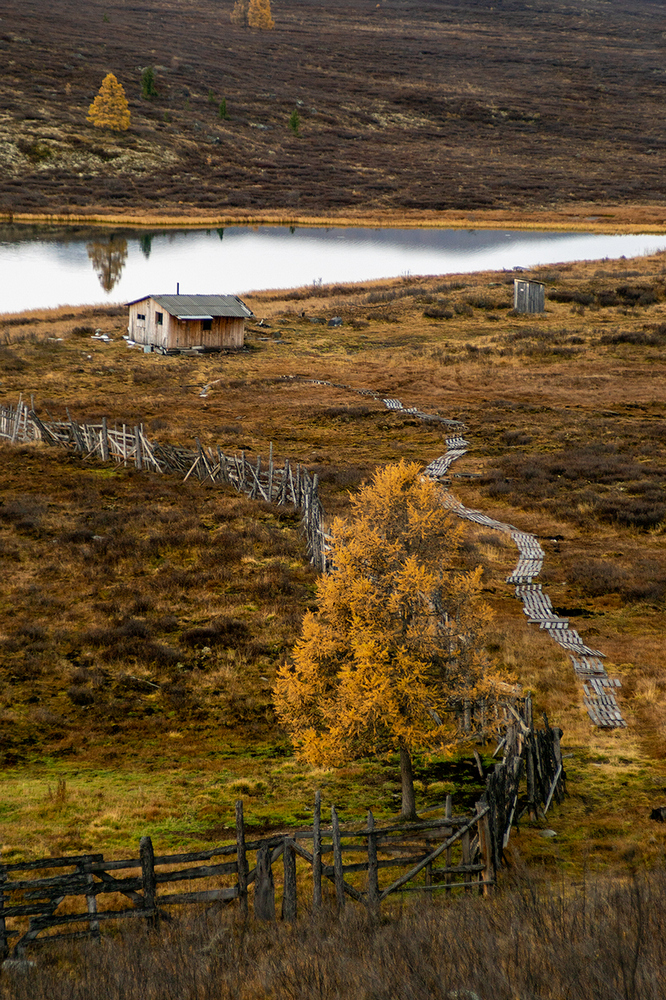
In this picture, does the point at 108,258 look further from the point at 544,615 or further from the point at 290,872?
the point at 290,872

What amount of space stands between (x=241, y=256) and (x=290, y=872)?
71.4m

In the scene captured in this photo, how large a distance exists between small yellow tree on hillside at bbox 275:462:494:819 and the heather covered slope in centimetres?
8026

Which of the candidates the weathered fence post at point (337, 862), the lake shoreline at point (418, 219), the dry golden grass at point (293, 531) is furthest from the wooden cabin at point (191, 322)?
the weathered fence post at point (337, 862)

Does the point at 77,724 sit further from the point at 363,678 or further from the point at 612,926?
the point at 612,926

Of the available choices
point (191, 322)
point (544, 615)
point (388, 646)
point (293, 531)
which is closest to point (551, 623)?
point (544, 615)

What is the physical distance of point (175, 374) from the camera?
43.1 m

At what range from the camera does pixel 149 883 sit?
9125 millimetres

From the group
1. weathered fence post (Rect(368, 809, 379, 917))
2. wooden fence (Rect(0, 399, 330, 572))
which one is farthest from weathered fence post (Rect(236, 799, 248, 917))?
wooden fence (Rect(0, 399, 330, 572))

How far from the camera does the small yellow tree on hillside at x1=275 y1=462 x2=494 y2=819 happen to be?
11148 mm

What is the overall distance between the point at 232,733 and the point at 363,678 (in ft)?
15.3

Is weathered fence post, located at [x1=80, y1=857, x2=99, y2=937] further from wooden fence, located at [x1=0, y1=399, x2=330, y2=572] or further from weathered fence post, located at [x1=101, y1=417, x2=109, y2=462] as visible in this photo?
weathered fence post, located at [x1=101, y1=417, x2=109, y2=462]

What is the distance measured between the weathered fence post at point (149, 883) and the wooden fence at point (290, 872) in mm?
10

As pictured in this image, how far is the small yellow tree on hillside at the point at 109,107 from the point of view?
331ft

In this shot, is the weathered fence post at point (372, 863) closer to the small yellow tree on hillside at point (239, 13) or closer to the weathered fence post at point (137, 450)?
the weathered fence post at point (137, 450)
